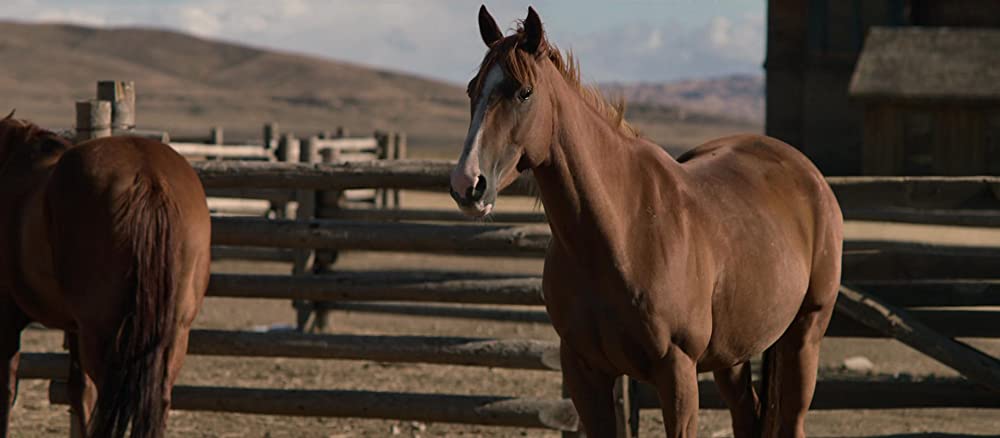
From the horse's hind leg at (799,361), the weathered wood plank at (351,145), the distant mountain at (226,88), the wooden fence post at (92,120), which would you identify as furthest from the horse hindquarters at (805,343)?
the distant mountain at (226,88)

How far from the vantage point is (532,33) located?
12.7 ft

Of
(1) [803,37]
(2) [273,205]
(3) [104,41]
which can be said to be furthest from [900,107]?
(3) [104,41]

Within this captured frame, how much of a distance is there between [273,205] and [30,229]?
360 inches

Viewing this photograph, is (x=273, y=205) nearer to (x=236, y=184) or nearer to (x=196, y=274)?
(x=236, y=184)

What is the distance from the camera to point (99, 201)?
519 centimetres

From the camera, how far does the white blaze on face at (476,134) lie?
144 inches

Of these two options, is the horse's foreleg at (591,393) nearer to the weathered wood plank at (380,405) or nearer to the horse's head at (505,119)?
the horse's head at (505,119)

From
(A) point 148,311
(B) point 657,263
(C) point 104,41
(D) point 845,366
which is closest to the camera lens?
(B) point 657,263

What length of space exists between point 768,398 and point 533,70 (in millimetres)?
2064

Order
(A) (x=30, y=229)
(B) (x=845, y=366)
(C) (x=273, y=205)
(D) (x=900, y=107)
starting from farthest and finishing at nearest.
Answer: (D) (x=900, y=107) < (C) (x=273, y=205) < (B) (x=845, y=366) < (A) (x=30, y=229)

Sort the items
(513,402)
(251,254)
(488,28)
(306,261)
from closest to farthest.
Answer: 1. (488,28)
2. (513,402)
3. (306,261)
4. (251,254)

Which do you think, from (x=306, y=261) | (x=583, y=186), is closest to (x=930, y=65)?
(x=306, y=261)

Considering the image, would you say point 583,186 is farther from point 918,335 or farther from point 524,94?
point 918,335

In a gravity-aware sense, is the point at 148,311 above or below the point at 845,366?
above
